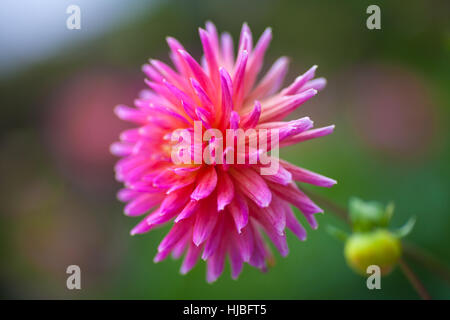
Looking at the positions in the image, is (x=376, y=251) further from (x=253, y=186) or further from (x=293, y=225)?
(x=253, y=186)

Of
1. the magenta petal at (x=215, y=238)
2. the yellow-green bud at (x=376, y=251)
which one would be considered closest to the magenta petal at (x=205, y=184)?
the magenta petal at (x=215, y=238)

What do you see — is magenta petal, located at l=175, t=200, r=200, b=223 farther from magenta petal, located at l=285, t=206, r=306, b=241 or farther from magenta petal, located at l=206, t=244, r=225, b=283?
magenta petal, located at l=285, t=206, r=306, b=241

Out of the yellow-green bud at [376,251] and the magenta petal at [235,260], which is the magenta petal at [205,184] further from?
the yellow-green bud at [376,251]

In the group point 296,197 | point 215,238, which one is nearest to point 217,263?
point 215,238

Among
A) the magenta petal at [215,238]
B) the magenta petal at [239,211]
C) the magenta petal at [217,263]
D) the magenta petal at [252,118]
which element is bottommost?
the magenta petal at [217,263]

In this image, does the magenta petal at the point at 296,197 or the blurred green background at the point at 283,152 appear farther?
the blurred green background at the point at 283,152

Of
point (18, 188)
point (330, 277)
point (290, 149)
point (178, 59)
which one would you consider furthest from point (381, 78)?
point (18, 188)
